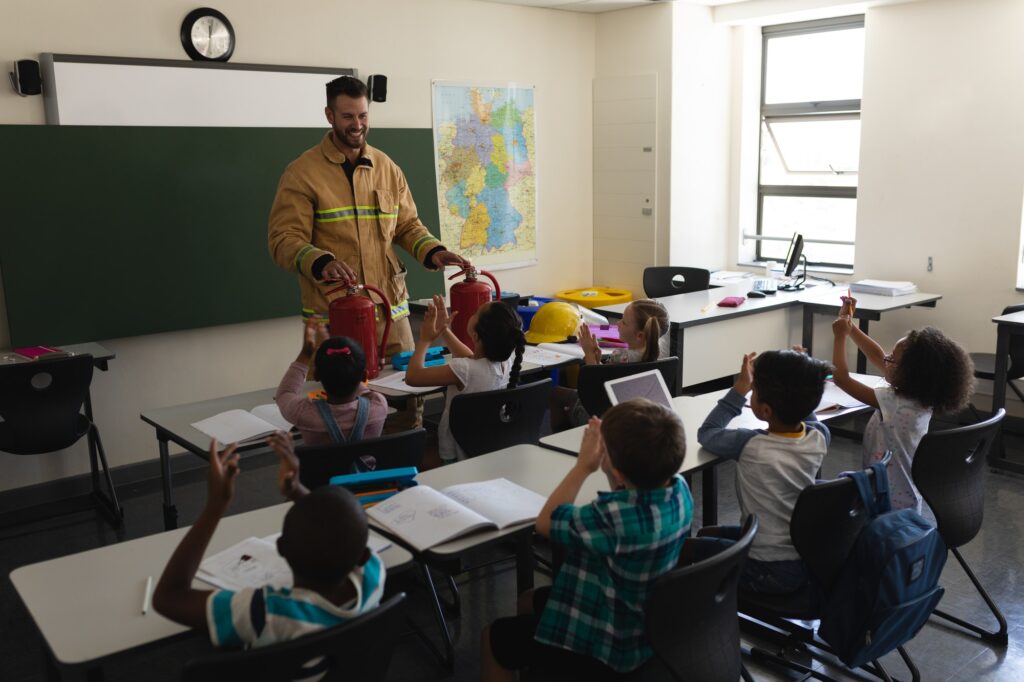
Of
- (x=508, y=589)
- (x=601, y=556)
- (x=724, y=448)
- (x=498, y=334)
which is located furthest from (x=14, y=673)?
(x=724, y=448)

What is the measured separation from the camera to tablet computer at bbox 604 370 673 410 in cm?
286

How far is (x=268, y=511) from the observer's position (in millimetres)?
2299

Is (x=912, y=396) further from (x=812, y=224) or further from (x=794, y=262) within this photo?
(x=812, y=224)

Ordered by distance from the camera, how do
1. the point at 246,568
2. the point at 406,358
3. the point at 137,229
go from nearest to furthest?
the point at 246,568 → the point at 406,358 → the point at 137,229

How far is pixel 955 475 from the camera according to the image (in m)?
2.71

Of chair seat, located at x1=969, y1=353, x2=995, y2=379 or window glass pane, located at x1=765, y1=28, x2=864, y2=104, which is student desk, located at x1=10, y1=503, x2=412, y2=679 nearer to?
chair seat, located at x1=969, y1=353, x2=995, y2=379

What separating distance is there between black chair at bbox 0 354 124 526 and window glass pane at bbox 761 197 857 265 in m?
4.77

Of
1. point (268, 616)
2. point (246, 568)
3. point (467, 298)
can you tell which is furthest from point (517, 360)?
point (268, 616)

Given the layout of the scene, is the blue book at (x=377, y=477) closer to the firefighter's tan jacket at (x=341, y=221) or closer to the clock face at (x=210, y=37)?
the firefighter's tan jacket at (x=341, y=221)

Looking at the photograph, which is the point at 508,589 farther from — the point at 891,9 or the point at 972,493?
the point at 891,9

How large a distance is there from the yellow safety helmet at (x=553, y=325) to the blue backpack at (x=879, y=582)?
2.25m

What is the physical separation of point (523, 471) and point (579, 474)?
58 cm

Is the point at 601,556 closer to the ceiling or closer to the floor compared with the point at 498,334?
closer to the floor

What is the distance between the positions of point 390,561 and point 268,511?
0.49m
